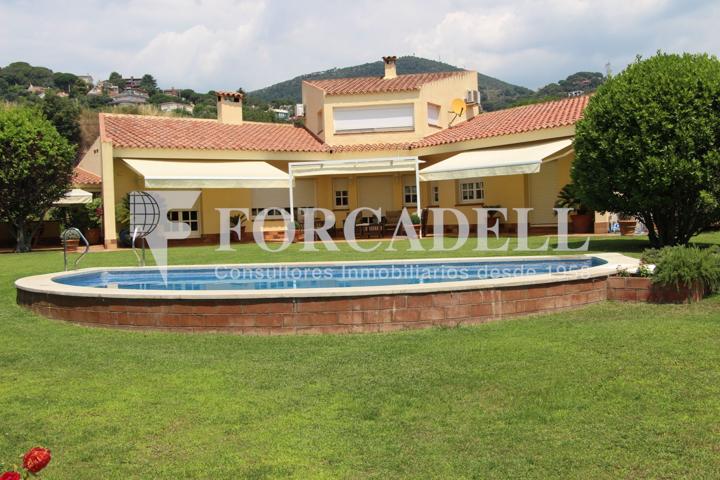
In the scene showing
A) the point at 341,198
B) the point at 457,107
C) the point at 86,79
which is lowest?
the point at 341,198

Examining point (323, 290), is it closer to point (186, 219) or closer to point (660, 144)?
point (660, 144)

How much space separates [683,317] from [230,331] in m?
6.67

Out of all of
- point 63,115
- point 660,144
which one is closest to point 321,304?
point 660,144

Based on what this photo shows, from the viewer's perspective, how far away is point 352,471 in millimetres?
4914

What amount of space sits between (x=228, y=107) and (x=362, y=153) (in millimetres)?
8913

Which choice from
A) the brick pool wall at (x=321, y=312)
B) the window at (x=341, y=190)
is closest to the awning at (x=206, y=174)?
the window at (x=341, y=190)

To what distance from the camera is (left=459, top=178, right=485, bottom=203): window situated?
30695 mm

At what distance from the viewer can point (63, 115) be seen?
222 feet

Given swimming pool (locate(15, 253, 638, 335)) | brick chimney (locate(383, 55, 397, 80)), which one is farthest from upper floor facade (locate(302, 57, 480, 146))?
swimming pool (locate(15, 253, 638, 335))

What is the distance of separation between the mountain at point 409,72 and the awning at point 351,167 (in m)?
90.1

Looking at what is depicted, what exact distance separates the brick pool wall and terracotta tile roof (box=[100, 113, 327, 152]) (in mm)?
19891

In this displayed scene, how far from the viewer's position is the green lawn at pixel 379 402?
5.01 m

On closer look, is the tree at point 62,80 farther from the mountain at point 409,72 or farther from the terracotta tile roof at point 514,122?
the terracotta tile roof at point 514,122

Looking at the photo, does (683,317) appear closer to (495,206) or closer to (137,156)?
(495,206)
